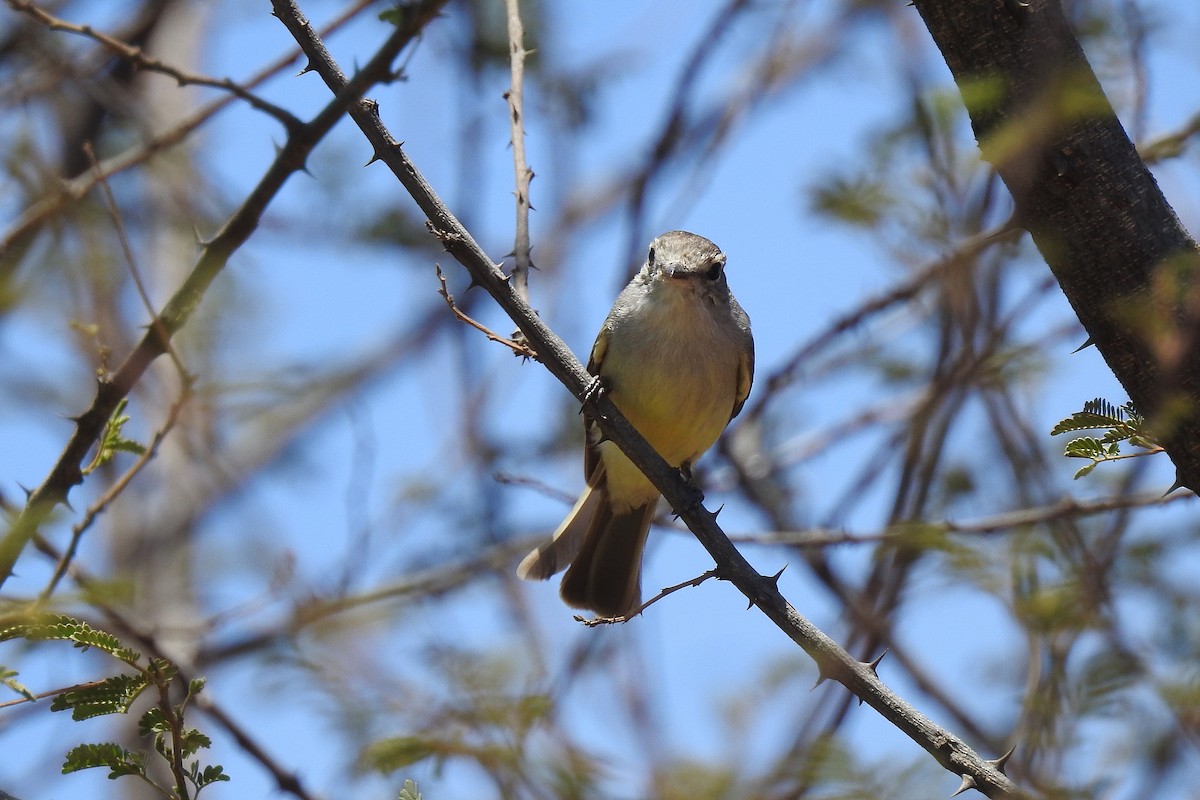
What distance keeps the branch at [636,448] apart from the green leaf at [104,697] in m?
1.39

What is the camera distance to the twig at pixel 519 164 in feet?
13.8

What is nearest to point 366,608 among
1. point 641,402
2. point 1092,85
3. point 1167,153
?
point 641,402

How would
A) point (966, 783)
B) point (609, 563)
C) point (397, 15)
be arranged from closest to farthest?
1. point (966, 783)
2. point (397, 15)
3. point (609, 563)

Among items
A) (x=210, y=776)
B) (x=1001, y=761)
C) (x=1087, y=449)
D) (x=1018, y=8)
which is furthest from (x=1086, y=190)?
(x=210, y=776)

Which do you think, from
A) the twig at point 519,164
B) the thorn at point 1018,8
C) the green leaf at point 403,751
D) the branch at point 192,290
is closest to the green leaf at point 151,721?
the branch at point 192,290

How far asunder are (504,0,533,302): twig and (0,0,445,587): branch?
81 centimetres

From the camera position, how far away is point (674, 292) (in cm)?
573

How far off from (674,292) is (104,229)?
451 cm

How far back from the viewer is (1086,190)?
3.26 meters

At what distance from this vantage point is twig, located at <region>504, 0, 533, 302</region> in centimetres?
420

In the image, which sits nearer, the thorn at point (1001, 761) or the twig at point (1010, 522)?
the thorn at point (1001, 761)

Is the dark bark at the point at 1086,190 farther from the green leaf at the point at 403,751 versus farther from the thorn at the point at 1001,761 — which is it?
the green leaf at the point at 403,751

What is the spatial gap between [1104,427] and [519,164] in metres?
2.17

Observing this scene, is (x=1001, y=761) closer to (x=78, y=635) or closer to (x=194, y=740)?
(x=194, y=740)
